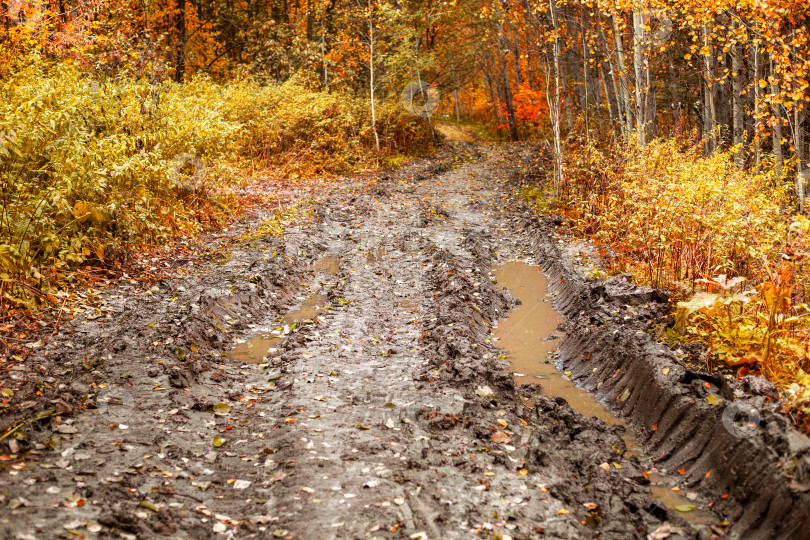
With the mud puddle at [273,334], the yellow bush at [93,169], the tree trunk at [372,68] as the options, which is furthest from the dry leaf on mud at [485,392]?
the tree trunk at [372,68]

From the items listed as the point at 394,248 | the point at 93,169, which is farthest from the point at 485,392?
the point at 93,169

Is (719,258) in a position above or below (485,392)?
above

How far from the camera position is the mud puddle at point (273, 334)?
6336 mm

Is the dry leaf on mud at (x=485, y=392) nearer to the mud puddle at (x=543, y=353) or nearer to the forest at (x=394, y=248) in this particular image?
the forest at (x=394, y=248)

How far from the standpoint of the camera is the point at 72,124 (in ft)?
23.9

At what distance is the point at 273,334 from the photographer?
696 centimetres

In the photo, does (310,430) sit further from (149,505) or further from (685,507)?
(685,507)

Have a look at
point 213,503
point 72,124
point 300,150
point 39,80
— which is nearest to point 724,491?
point 213,503

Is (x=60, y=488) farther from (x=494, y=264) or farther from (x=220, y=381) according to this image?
(x=494, y=264)

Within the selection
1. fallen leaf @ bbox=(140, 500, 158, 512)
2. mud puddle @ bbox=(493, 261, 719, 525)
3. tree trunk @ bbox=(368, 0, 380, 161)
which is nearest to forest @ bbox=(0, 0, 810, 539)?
fallen leaf @ bbox=(140, 500, 158, 512)

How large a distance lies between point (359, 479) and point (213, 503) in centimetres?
102

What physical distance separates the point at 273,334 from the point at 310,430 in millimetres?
2544

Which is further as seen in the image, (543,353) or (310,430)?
(543,353)

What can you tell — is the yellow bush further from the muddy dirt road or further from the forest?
the muddy dirt road
